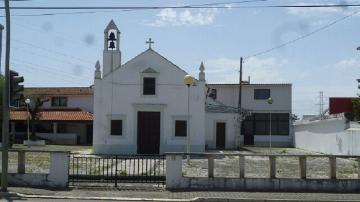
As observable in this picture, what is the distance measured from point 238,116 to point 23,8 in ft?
108

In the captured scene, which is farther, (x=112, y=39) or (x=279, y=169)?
(x=112, y=39)

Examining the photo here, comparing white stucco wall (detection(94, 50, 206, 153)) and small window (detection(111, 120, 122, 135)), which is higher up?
white stucco wall (detection(94, 50, 206, 153))

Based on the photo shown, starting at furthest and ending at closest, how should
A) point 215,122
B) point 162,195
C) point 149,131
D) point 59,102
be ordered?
point 59,102 → point 215,122 → point 149,131 → point 162,195

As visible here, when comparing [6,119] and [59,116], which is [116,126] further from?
[6,119]

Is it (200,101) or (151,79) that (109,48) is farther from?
(200,101)

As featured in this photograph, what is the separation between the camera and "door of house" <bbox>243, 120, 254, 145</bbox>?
203ft

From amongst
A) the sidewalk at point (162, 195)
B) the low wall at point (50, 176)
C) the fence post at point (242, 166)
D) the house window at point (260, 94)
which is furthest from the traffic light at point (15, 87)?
the house window at point (260, 94)

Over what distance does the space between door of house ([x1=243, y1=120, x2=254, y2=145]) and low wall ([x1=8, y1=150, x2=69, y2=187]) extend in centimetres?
4446

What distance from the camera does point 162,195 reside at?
1745cm

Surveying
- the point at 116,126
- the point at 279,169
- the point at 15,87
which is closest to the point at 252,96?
the point at 116,126

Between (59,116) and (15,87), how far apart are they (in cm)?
4389

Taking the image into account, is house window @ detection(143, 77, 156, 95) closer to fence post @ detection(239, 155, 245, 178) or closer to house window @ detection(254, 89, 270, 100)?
fence post @ detection(239, 155, 245, 178)

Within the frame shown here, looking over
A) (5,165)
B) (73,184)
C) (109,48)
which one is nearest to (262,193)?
(73,184)

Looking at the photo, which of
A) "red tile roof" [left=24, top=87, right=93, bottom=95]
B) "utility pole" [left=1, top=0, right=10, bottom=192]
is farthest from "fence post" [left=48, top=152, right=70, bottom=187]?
"red tile roof" [left=24, top=87, right=93, bottom=95]
